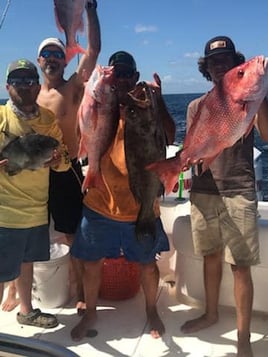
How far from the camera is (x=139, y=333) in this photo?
3.57 m

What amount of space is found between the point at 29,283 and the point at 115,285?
0.82 meters

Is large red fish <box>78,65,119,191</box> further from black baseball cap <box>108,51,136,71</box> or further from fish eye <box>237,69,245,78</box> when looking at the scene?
fish eye <box>237,69,245,78</box>

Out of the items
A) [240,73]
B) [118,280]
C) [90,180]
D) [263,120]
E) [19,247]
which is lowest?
[118,280]

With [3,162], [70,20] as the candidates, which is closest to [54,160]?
[3,162]

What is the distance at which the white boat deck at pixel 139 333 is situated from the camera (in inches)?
131

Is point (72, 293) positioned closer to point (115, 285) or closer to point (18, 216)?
point (115, 285)

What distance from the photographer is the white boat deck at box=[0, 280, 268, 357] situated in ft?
10.9

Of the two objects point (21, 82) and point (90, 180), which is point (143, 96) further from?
point (21, 82)

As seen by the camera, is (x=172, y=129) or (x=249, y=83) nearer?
(x=249, y=83)

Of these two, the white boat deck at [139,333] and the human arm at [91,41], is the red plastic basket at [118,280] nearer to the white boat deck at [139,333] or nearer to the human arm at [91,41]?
the white boat deck at [139,333]

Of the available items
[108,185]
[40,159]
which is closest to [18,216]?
[40,159]

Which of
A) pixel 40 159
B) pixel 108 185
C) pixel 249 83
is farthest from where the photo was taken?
pixel 108 185

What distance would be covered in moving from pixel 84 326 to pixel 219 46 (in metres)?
2.30

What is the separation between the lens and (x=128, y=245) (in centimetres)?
338
